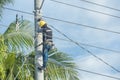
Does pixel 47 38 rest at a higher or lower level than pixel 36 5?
lower

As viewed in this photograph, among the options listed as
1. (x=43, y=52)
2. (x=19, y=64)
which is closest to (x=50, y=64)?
(x=19, y=64)

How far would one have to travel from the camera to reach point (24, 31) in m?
19.3

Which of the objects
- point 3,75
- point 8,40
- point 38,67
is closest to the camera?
point 38,67

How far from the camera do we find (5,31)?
1931 cm

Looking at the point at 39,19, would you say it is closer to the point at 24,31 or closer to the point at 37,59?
the point at 37,59

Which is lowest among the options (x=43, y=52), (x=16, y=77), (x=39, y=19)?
(x=16, y=77)

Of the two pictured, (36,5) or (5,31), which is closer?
(36,5)

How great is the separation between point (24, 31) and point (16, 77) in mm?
2077

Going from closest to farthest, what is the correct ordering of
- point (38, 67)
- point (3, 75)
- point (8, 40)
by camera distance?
point (38, 67) → point (3, 75) → point (8, 40)

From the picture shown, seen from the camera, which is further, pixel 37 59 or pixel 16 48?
pixel 16 48

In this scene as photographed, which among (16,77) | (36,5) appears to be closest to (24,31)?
(16,77)

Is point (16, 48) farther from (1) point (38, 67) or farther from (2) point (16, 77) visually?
(1) point (38, 67)

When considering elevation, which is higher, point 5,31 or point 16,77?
point 5,31

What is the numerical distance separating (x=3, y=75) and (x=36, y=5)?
3404 millimetres
